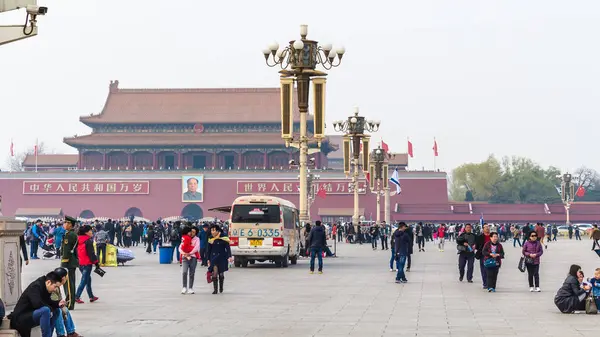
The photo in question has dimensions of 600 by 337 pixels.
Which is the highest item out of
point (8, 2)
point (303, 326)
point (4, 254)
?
point (8, 2)

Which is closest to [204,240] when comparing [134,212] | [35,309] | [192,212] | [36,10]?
[35,309]

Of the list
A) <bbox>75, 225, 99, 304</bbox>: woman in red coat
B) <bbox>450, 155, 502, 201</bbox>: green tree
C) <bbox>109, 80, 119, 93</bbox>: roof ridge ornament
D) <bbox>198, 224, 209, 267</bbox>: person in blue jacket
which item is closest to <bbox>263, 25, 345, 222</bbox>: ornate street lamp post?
<bbox>198, 224, 209, 267</bbox>: person in blue jacket

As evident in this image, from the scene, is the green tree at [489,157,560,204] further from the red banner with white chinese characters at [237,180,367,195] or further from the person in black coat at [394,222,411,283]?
the person in black coat at [394,222,411,283]

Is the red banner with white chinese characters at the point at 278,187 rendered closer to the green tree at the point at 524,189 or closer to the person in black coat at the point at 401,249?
the green tree at the point at 524,189

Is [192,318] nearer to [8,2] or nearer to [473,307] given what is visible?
[473,307]

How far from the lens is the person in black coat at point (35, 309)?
32.5ft

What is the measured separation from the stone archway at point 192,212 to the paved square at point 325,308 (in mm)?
55011

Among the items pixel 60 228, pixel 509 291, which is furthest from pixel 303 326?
pixel 60 228

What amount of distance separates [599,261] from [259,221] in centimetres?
1099

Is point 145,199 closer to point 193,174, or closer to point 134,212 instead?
point 134,212

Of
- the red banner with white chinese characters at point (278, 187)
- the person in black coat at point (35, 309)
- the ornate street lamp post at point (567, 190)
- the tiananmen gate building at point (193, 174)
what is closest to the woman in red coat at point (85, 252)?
the person in black coat at point (35, 309)

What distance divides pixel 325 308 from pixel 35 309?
6.06 meters

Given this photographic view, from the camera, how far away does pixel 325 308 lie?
600 inches

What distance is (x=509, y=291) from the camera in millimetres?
18766
